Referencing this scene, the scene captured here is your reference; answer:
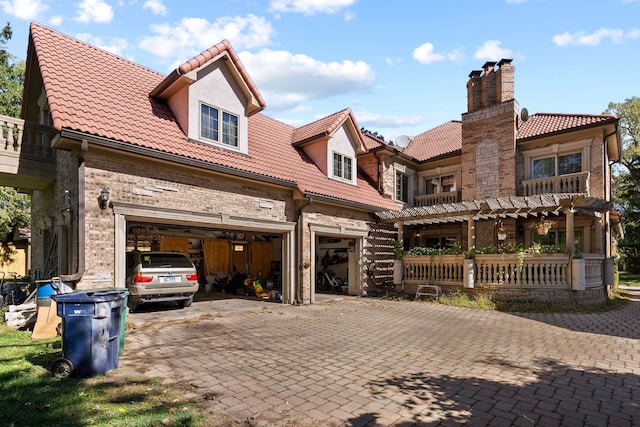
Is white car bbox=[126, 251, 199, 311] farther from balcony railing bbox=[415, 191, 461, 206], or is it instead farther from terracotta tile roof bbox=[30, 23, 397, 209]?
balcony railing bbox=[415, 191, 461, 206]

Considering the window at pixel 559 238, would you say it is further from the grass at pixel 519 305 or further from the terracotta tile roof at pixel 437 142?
the terracotta tile roof at pixel 437 142

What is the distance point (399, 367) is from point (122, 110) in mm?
9327

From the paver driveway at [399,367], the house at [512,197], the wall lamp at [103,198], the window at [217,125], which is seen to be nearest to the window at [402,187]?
the house at [512,197]

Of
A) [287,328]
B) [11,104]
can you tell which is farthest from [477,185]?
[11,104]

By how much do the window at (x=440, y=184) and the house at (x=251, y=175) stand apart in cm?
8

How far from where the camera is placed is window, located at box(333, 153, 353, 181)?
15.6 meters

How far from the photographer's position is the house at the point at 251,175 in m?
8.49

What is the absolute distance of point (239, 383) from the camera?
16.0ft

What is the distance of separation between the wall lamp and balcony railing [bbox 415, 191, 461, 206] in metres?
14.8

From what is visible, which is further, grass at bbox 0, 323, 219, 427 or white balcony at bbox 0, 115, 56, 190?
white balcony at bbox 0, 115, 56, 190

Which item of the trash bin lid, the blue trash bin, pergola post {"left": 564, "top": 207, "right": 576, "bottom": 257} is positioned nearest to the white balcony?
the trash bin lid

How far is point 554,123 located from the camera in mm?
15617

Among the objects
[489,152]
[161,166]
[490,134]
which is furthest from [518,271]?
[161,166]

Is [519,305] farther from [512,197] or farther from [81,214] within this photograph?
[81,214]
